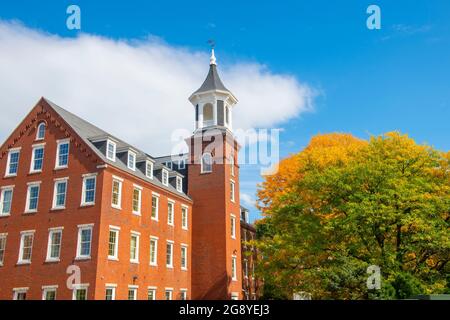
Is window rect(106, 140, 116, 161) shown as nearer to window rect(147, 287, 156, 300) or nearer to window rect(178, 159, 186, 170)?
window rect(147, 287, 156, 300)

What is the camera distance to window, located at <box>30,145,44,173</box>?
33.0 meters

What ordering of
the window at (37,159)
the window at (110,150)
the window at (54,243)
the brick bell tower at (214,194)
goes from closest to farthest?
1. the window at (54,243)
2. the window at (110,150)
3. the window at (37,159)
4. the brick bell tower at (214,194)

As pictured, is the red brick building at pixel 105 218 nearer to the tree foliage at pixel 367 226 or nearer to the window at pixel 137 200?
the window at pixel 137 200

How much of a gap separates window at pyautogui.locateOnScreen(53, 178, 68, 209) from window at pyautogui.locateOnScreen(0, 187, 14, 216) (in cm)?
417

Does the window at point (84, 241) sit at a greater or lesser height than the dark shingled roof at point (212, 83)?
lesser

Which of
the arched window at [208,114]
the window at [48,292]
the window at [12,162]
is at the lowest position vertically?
the window at [48,292]

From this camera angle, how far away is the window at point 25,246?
30.6m

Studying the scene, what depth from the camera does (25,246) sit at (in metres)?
31.0

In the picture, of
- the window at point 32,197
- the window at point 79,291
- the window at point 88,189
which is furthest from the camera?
the window at point 32,197

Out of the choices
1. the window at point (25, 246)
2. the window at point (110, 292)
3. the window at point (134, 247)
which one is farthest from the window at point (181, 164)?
the window at point (110, 292)

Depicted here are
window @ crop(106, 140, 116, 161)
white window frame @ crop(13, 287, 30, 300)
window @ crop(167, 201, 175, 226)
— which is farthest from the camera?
window @ crop(167, 201, 175, 226)

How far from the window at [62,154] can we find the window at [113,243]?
623 centimetres

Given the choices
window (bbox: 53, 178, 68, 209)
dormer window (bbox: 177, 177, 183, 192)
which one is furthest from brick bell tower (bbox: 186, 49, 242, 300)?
window (bbox: 53, 178, 68, 209)
